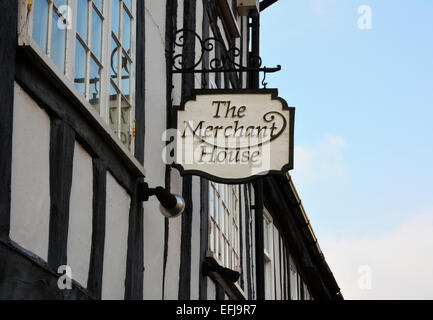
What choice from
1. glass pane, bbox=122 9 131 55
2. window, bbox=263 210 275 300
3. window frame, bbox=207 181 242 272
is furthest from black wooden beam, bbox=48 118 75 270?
window, bbox=263 210 275 300

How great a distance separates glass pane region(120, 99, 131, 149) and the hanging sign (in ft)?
1.66

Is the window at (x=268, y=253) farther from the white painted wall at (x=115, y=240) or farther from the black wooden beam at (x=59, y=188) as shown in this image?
the black wooden beam at (x=59, y=188)

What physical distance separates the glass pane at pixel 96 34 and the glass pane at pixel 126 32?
22.0 inches

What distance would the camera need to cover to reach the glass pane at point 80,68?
611cm

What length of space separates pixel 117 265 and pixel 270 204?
8465 millimetres

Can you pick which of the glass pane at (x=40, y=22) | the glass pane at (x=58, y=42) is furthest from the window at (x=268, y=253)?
the glass pane at (x=40, y=22)

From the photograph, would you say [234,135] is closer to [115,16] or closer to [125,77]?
[125,77]

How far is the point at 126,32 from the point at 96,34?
741 mm

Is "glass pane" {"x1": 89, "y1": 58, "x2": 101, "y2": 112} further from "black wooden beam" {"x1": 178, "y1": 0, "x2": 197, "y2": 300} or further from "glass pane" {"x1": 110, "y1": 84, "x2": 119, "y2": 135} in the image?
"black wooden beam" {"x1": 178, "y1": 0, "x2": 197, "y2": 300}

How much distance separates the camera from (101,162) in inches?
245

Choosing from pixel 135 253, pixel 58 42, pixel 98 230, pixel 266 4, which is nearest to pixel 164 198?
pixel 135 253

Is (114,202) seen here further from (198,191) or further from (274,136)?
(198,191)

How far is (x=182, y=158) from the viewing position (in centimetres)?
741
